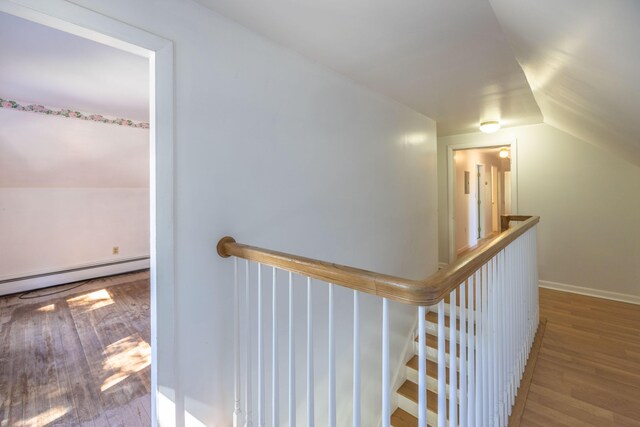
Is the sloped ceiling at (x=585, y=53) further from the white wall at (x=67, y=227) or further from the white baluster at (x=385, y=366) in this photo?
the white wall at (x=67, y=227)

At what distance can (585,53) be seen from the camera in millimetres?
1166

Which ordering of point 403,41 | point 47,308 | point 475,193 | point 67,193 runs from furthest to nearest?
point 475,193
point 67,193
point 47,308
point 403,41

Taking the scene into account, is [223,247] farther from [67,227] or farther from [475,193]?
[475,193]

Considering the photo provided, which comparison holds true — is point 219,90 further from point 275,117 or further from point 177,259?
point 177,259

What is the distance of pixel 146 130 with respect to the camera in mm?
3553

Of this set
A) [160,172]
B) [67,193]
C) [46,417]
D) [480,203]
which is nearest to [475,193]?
[480,203]

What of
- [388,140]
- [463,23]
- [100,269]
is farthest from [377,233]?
[100,269]

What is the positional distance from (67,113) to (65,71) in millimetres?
1242

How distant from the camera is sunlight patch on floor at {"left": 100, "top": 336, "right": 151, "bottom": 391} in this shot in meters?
2.06

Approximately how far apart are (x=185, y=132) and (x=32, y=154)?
318cm

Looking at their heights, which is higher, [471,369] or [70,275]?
[471,369]

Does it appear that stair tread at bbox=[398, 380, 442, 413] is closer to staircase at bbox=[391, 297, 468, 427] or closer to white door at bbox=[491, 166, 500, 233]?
staircase at bbox=[391, 297, 468, 427]

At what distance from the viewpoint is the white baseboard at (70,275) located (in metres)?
3.60

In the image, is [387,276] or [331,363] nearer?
[387,276]
